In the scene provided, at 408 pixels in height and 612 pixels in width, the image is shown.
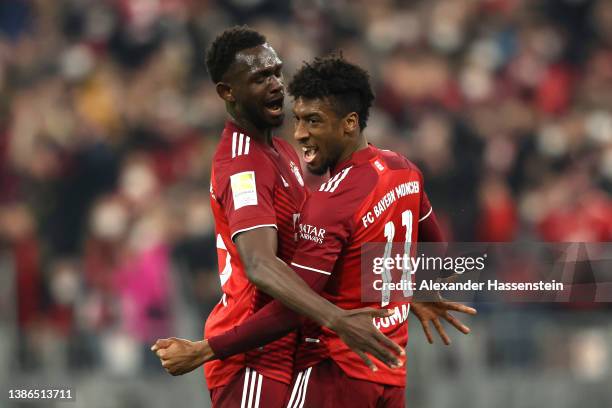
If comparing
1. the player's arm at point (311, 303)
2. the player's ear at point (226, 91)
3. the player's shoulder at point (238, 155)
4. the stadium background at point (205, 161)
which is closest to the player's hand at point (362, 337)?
the player's arm at point (311, 303)

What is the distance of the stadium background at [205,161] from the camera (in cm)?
799

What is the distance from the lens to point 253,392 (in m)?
4.78

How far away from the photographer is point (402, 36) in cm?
1154

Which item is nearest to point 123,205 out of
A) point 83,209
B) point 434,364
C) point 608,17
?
point 83,209

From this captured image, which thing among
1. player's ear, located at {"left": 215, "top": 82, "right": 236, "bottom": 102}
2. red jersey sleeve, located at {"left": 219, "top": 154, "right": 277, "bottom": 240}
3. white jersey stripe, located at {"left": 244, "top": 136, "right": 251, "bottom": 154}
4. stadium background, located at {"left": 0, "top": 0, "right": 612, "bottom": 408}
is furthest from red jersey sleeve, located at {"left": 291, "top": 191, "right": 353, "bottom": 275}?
stadium background, located at {"left": 0, "top": 0, "right": 612, "bottom": 408}

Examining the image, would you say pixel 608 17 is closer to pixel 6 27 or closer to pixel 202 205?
pixel 202 205

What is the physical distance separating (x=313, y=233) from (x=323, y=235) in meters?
0.04

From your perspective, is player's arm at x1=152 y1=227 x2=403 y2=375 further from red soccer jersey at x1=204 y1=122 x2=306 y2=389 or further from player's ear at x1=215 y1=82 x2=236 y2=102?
player's ear at x1=215 y1=82 x2=236 y2=102

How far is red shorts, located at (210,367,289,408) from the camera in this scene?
477 cm

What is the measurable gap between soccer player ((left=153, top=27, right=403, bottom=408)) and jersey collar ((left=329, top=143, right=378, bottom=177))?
252 millimetres

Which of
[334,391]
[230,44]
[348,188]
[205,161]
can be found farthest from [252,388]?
[205,161]

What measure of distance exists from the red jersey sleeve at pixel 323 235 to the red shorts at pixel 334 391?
1.49 ft

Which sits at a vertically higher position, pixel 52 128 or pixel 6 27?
pixel 6 27

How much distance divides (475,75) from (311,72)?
21.1 feet
